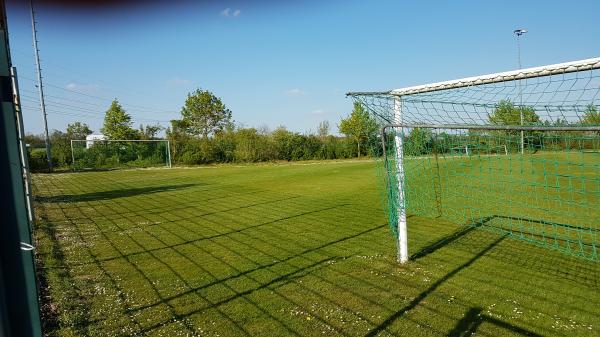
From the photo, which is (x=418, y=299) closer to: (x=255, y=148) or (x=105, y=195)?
(x=105, y=195)

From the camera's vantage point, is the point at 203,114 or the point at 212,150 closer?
the point at 212,150

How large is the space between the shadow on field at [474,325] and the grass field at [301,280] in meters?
0.02

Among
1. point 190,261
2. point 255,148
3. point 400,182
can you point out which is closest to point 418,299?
point 400,182

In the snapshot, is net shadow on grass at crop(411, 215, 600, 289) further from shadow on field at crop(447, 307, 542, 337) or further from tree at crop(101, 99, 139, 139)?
tree at crop(101, 99, 139, 139)

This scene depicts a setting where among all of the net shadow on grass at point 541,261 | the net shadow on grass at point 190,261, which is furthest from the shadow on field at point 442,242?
the net shadow on grass at point 190,261

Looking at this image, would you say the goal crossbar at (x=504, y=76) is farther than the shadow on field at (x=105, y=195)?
No

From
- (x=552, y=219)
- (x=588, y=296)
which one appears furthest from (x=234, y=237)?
(x=552, y=219)

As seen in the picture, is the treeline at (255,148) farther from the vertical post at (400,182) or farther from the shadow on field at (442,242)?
the vertical post at (400,182)

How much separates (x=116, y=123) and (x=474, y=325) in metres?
47.1

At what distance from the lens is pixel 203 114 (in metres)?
50.8

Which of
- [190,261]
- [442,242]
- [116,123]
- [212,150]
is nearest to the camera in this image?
[190,261]

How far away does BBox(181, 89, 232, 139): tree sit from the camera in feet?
164

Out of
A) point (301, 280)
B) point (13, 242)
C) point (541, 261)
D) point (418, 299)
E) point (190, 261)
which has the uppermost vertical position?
point (13, 242)

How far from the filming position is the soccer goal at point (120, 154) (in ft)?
102
